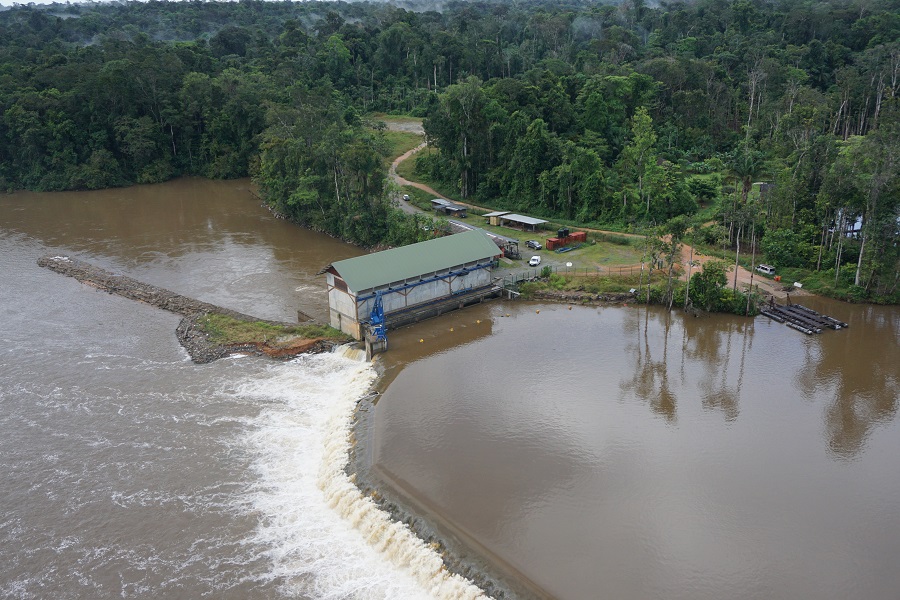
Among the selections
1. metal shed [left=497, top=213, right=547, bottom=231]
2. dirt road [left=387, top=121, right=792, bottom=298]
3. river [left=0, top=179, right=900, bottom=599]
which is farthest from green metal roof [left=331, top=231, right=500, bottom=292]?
dirt road [left=387, top=121, right=792, bottom=298]

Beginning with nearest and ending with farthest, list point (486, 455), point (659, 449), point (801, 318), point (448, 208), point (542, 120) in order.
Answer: point (486, 455)
point (659, 449)
point (801, 318)
point (448, 208)
point (542, 120)

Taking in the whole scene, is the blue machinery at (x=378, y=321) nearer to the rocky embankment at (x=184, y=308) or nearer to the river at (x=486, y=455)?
the river at (x=486, y=455)

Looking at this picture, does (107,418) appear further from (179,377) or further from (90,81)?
(90,81)

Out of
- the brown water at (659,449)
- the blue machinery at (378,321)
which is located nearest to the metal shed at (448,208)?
the brown water at (659,449)

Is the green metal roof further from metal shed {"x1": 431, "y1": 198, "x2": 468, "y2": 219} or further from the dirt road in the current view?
metal shed {"x1": 431, "y1": 198, "x2": 468, "y2": 219}

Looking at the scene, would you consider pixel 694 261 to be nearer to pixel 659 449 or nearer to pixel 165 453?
pixel 659 449

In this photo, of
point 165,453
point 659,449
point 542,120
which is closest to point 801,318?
point 659,449
